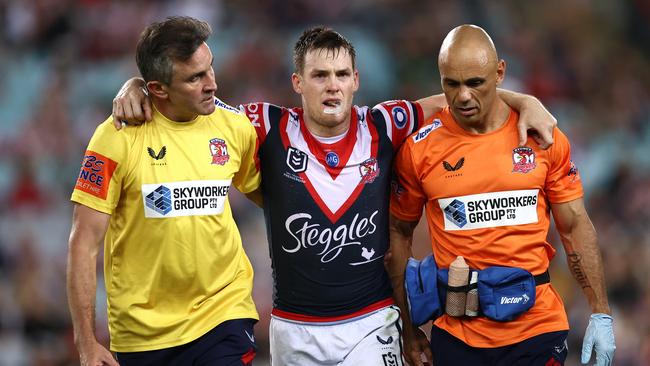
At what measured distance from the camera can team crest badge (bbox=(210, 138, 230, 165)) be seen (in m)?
5.75

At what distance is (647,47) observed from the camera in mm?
12250

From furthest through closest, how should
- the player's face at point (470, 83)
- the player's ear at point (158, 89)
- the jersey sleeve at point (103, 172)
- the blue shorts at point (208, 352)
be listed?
the player's face at point (470, 83)
the player's ear at point (158, 89)
the blue shorts at point (208, 352)
the jersey sleeve at point (103, 172)

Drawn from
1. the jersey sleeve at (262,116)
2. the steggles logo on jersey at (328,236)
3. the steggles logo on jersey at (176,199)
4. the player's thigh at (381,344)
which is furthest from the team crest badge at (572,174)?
the steggles logo on jersey at (176,199)

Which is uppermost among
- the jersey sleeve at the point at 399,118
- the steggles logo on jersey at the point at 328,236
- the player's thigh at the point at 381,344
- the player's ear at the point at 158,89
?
the player's ear at the point at 158,89

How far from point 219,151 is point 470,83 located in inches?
53.2

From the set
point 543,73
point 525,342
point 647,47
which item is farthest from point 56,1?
point 525,342

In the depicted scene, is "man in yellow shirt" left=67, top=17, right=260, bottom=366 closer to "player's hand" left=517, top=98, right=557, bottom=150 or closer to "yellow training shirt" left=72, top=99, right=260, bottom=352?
"yellow training shirt" left=72, top=99, right=260, bottom=352

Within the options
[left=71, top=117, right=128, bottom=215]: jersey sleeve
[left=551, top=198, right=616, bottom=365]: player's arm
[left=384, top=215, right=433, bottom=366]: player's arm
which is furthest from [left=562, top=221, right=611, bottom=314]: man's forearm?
[left=71, top=117, right=128, bottom=215]: jersey sleeve

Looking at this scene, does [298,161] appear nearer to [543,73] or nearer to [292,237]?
[292,237]

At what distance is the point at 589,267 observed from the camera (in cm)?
606

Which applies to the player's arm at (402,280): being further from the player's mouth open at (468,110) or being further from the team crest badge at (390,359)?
the player's mouth open at (468,110)

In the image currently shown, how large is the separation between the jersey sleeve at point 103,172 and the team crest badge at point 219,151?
45cm

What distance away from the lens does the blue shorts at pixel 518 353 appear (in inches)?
228

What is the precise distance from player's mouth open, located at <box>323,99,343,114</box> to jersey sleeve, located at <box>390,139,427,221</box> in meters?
0.45
